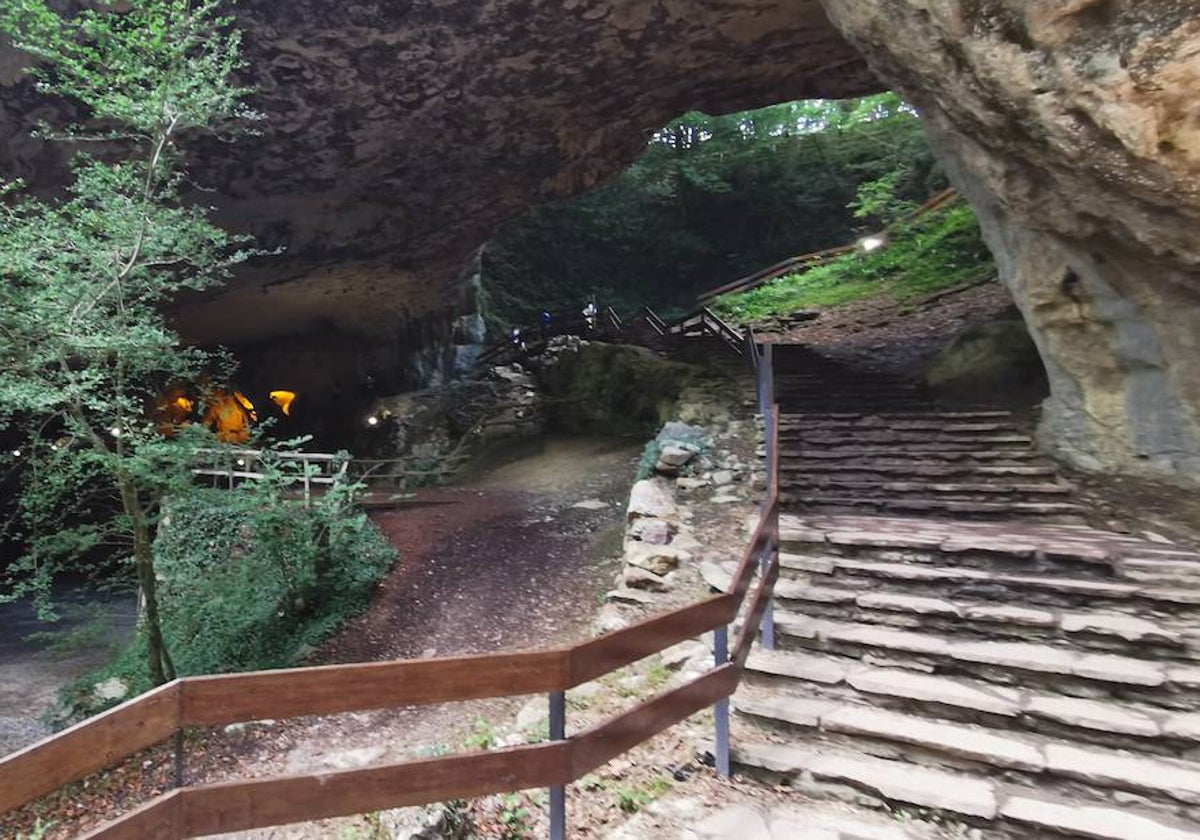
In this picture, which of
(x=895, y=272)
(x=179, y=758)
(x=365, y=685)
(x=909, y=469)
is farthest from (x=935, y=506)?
(x=895, y=272)

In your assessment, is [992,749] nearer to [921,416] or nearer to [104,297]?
[921,416]

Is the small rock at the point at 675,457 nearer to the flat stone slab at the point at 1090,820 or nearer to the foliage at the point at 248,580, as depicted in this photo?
the foliage at the point at 248,580

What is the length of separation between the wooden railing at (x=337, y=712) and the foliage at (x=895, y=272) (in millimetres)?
14125

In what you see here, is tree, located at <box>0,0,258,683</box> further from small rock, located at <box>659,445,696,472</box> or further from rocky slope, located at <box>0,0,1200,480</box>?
small rock, located at <box>659,445,696,472</box>

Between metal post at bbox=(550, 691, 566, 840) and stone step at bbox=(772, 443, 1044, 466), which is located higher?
stone step at bbox=(772, 443, 1044, 466)

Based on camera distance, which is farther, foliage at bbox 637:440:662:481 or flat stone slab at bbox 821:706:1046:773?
foliage at bbox 637:440:662:481

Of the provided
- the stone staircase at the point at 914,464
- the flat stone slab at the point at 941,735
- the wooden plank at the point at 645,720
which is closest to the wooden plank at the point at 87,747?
the wooden plank at the point at 645,720

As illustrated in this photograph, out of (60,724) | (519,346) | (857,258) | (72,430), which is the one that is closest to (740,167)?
(857,258)

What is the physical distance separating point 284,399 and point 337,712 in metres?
18.4

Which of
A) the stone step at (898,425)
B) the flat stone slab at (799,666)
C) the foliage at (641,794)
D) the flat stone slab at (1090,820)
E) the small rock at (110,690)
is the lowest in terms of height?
the small rock at (110,690)

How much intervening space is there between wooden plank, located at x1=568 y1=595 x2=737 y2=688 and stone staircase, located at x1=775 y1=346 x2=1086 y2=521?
362 centimetres

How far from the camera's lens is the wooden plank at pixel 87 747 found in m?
1.65

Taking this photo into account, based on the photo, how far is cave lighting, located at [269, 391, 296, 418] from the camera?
18.5 meters

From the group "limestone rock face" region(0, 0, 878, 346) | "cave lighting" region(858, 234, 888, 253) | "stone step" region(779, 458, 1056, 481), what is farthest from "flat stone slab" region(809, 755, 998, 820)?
"cave lighting" region(858, 234, 888, 253)
